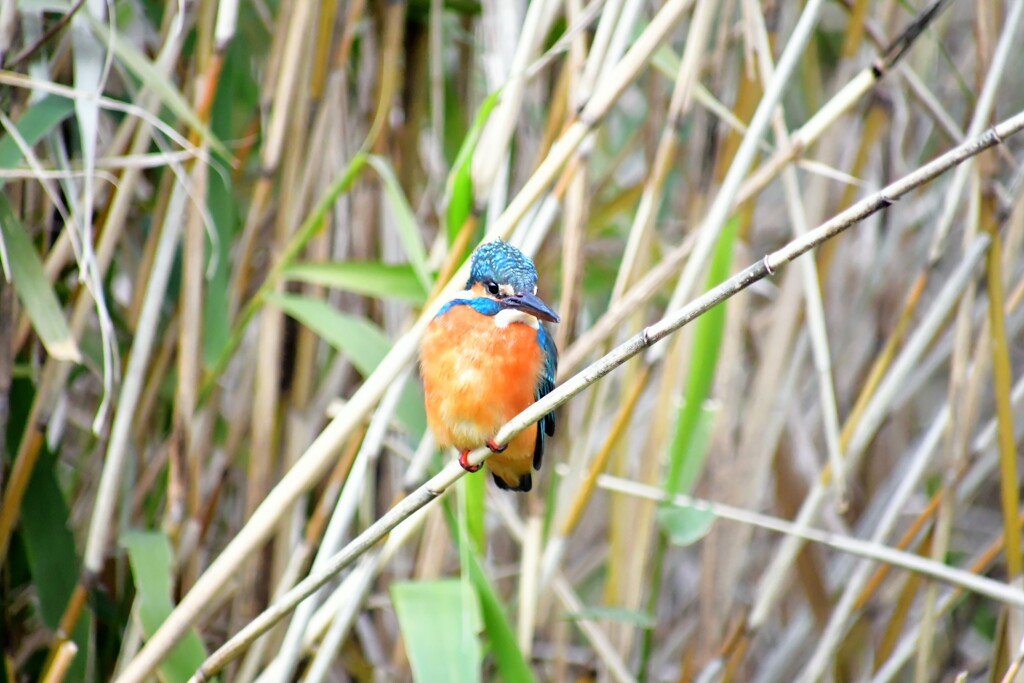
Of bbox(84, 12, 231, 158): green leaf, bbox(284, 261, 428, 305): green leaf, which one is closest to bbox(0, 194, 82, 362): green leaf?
bbox(84, 12, 231, 158): green leaf

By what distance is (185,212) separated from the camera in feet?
6.56

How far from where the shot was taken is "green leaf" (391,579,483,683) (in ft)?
4.84

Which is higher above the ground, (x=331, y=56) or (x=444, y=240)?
(x=331, y=56)

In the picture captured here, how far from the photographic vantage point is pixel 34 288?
158cm

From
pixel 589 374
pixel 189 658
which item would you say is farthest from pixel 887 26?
pixel 189 658

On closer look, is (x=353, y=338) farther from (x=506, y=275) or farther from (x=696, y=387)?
(x=696, y=387)

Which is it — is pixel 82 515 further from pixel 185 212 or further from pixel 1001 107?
pixel 1001 107

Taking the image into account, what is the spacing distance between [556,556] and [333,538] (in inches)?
21.7

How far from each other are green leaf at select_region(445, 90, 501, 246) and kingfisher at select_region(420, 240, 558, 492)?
98 mm

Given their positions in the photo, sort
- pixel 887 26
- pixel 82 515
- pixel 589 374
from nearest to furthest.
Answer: pixel 589 374 → pixel 82 515 → pixel 887 26

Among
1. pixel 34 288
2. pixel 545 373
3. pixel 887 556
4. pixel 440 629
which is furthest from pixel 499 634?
pixel 34 288

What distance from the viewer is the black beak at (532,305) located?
4.49 feet

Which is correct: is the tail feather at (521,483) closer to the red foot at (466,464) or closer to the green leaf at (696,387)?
the green leaf at (696,387)

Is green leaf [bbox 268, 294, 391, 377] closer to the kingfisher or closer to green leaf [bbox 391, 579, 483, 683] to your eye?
the kingfisher
